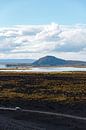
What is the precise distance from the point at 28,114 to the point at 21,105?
36.4 ft

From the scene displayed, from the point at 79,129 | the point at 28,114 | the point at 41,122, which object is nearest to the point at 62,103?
the point at 28,114

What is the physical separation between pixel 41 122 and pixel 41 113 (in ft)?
23.7

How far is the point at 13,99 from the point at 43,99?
5404 mm

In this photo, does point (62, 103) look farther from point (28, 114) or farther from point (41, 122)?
point (41, 122)

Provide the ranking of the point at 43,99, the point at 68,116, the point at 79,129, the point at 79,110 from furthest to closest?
the point at 43,99 → the point at 79,110 → the point at 68,116 → the point at 79,129

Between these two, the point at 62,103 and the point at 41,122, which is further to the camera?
the point at 62,103

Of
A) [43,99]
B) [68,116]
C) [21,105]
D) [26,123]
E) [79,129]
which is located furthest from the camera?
[43,99]

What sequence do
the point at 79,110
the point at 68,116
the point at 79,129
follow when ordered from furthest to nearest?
the point at 79,110 < the point at 68,116 < the point at 79,129

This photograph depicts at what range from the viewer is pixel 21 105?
67.9 m

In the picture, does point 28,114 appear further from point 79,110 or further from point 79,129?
point 79,129

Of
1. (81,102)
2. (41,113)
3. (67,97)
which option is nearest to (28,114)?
(41,113)

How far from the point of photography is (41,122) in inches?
2004

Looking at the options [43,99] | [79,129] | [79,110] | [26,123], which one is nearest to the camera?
[79,129]

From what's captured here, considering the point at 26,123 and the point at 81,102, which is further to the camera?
the point at 81,102
